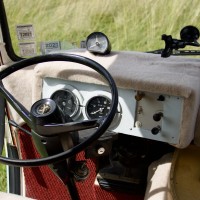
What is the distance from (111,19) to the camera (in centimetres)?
188

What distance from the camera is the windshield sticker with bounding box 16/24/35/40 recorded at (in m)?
2.08

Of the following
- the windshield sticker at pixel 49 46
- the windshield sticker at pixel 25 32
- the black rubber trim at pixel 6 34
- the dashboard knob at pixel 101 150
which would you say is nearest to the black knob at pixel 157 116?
the dashboard knob at pixel 101 150

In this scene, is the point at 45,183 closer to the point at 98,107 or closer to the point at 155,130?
the point at 98,107

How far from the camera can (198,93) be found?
1.58m

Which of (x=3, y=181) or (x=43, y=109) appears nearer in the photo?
(x=43, y=109)

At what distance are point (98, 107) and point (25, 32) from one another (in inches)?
25.8

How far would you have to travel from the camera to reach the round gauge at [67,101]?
5.77 feet

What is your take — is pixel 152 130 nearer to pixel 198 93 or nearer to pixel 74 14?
pixel 198 93

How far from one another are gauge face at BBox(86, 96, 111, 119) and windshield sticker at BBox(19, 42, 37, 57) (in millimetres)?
572

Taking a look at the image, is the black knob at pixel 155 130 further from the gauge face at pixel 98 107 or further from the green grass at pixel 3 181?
the green grass at pixel 3 181

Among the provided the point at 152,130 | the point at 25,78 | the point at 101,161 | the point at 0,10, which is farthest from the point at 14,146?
the point at 152,130

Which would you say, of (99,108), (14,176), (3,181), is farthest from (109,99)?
(3,181)

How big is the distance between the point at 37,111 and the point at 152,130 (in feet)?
1.69

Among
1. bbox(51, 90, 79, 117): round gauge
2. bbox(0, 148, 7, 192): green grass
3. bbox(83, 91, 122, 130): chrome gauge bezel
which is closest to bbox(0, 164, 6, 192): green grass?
bbox(0, 148, 7, 192): green grass
